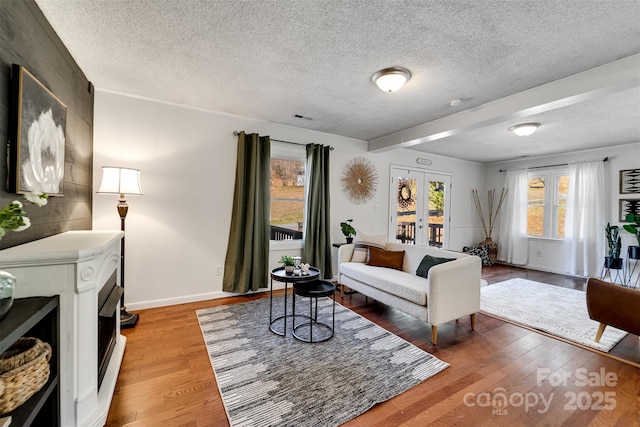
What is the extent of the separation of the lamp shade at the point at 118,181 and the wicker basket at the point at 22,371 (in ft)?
5.36

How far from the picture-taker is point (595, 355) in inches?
92.0

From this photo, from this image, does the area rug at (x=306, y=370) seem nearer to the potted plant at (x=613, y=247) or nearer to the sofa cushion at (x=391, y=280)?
the sofa cushion at (x=391, y=280)

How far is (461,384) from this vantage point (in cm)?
192

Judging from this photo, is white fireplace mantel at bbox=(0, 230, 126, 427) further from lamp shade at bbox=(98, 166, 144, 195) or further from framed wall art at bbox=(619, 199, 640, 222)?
framed wall art at bbox=(619, 199, 640, 222)

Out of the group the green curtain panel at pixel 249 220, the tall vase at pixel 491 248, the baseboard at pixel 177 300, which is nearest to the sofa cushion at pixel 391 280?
the green curtain panel at pixel 249 220

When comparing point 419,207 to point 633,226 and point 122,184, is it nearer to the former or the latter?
point 633,226

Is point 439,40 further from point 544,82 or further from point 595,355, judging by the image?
point 595,355

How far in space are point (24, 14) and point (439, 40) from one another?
8.55ft

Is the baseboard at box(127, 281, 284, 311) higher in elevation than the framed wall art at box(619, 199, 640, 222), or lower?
lower

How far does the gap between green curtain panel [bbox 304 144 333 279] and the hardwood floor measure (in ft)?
5.26

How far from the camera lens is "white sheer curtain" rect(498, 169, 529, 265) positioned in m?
5.91

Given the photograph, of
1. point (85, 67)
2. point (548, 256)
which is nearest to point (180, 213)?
point (85, 67)

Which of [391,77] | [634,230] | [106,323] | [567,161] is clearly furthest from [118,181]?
[567,161]

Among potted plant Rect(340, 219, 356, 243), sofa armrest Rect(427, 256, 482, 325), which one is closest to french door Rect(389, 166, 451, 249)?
potted plant Rect(340, 219, 356, 243)
